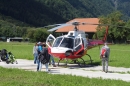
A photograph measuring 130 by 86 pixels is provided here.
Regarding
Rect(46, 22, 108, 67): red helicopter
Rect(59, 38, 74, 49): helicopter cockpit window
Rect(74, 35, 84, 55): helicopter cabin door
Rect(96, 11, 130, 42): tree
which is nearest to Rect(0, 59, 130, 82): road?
Rect(46, 22, 108, 67): red helicopter

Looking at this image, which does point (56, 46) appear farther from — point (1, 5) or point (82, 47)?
point (1, 5)

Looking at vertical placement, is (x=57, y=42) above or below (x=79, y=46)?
above

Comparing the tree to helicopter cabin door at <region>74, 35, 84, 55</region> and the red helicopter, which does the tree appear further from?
helicopter cabin door at <region>74, 35, 84, 55</region>

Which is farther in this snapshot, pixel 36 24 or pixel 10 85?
pixel 36 24

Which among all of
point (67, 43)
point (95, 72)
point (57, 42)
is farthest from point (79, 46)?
point (95, 72)

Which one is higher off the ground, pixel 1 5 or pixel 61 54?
pixel 1 5

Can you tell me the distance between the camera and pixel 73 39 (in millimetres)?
20219

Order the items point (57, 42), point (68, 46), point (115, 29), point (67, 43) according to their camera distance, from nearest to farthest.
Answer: point (68, 46)
point (67, 43)
point (57, 42)
point (115, 29)

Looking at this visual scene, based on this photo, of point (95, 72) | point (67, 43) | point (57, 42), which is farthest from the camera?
point (57, 42)

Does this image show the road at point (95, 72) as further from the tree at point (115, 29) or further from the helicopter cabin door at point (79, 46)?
the tree at point (115, 29)

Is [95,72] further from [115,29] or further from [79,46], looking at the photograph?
[115,29]

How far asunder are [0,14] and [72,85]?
17600 cm

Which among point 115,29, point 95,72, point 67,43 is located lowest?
point 95,72

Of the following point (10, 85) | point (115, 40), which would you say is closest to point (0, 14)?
point (115, 40)
